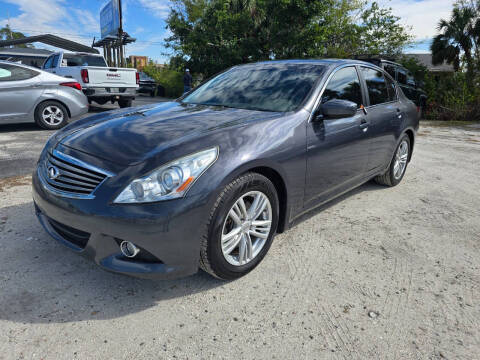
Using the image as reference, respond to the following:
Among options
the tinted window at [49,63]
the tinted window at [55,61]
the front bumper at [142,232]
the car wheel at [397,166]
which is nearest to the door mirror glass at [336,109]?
the front bumper at [142,232]

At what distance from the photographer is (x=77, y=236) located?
2170 millimetres

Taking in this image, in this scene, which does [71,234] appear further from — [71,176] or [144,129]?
[144,129]

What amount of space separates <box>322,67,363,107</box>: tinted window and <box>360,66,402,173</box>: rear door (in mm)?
183

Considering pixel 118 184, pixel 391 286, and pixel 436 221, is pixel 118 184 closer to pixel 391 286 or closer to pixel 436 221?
pixel 391 286

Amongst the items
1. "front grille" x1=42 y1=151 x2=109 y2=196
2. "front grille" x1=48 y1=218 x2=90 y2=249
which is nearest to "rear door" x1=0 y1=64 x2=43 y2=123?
"front grille" x1=42 y1=151 x2=109 y2=196

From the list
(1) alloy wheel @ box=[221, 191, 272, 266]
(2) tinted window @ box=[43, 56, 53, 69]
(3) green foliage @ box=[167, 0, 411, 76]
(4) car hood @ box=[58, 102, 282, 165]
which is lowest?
(1) alloy wheel @ box=[221, 191, 272, 266]

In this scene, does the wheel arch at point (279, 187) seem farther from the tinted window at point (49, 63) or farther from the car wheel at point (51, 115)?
the tinted window at point (49, 63)

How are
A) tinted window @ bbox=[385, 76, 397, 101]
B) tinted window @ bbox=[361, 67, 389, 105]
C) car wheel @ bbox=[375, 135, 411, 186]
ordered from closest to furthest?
tinted window @ bbox=[361, 67, 389, 105] < tinted window @ bbox=[385, 76, 397, 101] < car wheel @ bbox=[375, 135, 411, 186]

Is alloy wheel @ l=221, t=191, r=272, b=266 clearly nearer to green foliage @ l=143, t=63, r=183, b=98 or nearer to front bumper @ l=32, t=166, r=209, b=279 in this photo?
front bumper @ l=32, t=166, r=209, b=279

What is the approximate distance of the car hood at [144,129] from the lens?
2.18 metres

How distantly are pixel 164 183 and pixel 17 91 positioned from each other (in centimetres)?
687

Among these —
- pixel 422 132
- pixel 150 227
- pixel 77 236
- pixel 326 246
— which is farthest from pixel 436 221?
pixel 422 132

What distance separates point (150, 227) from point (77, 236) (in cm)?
58

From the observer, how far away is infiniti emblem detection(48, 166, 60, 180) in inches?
89.4
